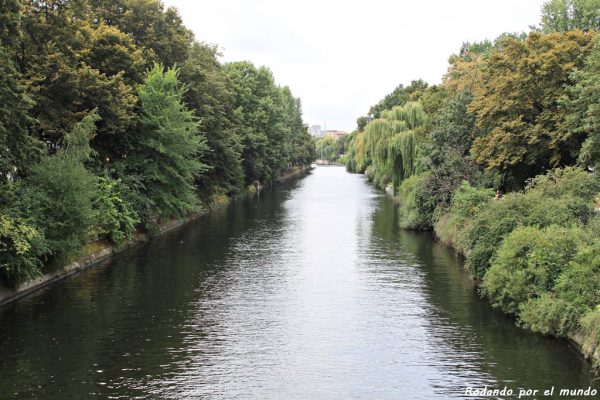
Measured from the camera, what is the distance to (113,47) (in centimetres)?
3359

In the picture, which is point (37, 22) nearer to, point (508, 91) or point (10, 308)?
point (10, 308)

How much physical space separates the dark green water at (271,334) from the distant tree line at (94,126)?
2.77m

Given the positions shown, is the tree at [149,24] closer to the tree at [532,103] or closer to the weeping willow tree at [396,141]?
the weeping willow tree at [396,141]

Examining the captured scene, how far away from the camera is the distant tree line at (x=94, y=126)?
2105 cm

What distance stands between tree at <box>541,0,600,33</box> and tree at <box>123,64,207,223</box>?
35464 mm

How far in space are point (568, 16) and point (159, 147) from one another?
41.9m

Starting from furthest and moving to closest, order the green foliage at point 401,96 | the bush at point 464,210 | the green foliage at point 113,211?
the green foliage at point 401,96
the green foliage at point 113,211
the bush at point 464,210

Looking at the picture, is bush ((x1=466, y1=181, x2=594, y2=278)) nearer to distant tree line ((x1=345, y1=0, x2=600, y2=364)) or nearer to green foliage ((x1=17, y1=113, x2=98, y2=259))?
distant tree line ((x1=345, y1=0, x2=600, y2=364))

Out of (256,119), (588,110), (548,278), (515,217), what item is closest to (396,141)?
(256,119)

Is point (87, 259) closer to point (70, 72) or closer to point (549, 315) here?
point (70, 72)

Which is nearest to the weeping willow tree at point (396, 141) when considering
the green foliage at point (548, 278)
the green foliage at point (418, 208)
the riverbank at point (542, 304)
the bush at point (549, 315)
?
the green foliage at point (418, 208)

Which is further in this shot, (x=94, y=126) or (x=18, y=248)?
(x=94, y=126)

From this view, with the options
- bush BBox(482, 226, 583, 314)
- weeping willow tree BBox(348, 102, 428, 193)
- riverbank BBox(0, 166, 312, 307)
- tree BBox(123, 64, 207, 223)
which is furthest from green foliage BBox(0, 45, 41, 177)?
weeping willow tree BBox(348, 102, 428, 193)

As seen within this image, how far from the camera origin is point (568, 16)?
56656 millimetres
